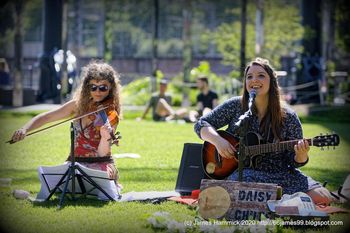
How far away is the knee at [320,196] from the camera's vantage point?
7348mm

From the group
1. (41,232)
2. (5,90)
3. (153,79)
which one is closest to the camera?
(41,232)

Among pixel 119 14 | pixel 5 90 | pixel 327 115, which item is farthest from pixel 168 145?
pixel 119 14

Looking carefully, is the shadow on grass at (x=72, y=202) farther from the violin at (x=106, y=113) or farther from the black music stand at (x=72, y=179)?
the violin at (x=106, y=113)

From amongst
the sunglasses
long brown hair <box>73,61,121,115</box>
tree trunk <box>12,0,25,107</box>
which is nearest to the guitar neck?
long brown hair <box>73,61,121,115</box>

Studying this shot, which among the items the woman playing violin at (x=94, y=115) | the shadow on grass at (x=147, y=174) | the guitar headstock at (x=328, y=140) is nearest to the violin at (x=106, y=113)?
A: the woman playing violin at (x=94, y=115)

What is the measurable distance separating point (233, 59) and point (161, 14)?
32.2 ft

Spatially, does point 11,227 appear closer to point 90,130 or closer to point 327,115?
point 90,130

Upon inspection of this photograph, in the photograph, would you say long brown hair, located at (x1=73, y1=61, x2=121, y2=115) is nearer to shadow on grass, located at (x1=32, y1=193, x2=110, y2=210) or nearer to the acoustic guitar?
shadow on grass, located at (x1=32, y1=193, x2=110, y2=210)

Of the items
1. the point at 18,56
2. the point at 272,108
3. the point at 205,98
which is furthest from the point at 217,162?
the point at 18,56

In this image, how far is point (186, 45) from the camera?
29141mm

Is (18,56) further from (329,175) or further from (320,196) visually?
(320,196)

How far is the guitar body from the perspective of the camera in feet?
24.1

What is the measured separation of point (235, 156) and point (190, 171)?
37.8 inches

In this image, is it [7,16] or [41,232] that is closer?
[41,232]
